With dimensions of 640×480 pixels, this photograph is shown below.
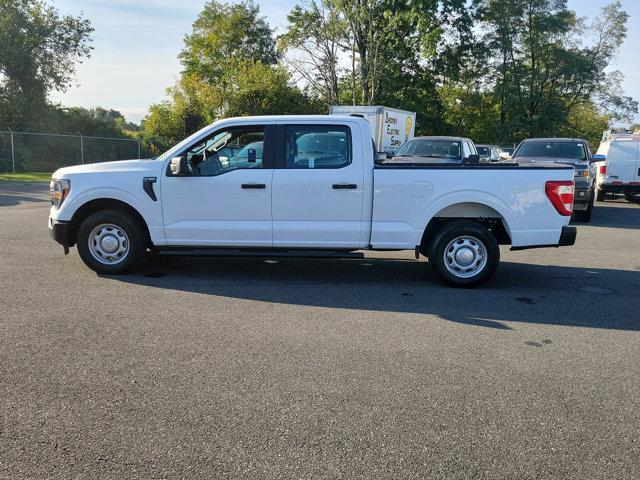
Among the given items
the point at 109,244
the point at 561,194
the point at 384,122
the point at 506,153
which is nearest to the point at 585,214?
the point at 561,194

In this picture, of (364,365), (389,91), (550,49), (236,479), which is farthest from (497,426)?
(550,49)

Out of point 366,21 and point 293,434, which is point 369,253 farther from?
point 366,21

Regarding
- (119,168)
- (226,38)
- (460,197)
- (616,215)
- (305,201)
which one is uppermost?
(226,38)

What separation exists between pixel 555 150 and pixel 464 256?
31.2ft

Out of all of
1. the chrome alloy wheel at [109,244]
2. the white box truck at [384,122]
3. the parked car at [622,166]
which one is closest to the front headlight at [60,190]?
the chrome alloy wheel at [109,244]

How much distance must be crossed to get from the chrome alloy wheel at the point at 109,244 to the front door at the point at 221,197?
0.59m

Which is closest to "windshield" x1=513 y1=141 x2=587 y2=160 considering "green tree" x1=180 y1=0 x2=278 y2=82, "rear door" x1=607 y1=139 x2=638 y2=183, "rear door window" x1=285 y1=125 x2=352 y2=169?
"rear door" x1=607 y1=139 x2=638 y2=183

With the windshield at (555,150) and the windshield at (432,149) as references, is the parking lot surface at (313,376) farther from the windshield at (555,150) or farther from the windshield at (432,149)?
the windshield at (555,150)

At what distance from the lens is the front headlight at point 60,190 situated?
7.03 m

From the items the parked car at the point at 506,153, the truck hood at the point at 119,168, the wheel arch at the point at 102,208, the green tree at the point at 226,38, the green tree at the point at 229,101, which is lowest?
the wheel arch at the point at 102,208

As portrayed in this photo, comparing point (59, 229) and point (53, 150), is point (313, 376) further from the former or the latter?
point (53, 150)

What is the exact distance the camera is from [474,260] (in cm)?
691

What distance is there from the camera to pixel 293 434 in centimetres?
332

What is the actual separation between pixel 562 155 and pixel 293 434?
13505 millimetres
